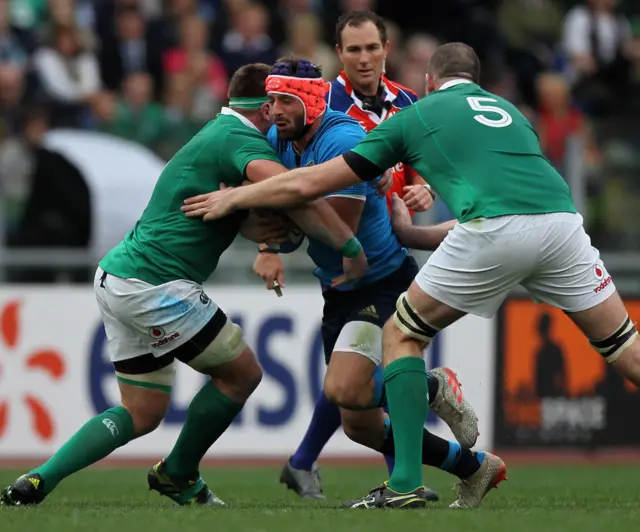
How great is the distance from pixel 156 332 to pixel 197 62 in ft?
24.5

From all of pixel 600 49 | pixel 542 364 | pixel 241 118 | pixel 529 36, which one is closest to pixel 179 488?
pixel 241 118

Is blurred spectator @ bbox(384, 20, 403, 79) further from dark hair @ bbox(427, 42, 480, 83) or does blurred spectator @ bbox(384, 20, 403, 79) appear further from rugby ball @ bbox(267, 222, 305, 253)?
dark hair @ bbox(427, 42, 480, 83)

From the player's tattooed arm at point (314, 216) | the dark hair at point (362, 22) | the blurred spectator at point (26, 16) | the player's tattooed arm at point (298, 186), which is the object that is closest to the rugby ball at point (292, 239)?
the player's tattooed arm at point (314, 216)

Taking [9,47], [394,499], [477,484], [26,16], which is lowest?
[477,484]

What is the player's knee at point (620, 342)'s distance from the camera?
720 cm

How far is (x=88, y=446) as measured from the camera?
7.42m

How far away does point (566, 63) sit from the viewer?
16234mm

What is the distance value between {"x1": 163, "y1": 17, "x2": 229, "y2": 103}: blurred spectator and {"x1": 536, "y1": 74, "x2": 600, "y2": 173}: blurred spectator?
3271mm

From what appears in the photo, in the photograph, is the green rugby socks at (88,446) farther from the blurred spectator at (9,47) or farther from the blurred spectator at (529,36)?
the blurred spectator at (529,36)

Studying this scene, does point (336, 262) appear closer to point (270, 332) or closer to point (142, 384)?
point (142, 384)

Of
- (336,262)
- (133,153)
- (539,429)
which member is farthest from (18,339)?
(336,262)

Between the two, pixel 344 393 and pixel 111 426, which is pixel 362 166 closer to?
pixel 344 393

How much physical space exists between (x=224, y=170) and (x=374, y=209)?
3.10 ft

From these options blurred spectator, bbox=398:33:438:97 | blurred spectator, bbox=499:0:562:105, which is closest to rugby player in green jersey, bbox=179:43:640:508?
blurred spectator, bbox=398:33:438:97
